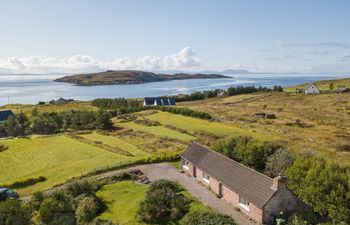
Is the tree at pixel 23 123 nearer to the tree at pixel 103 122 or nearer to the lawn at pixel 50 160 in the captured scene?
the lawn at pixel 50 160

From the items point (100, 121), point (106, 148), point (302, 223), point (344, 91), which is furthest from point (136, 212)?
point (344, 91)

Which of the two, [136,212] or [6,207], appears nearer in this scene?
[6,207]

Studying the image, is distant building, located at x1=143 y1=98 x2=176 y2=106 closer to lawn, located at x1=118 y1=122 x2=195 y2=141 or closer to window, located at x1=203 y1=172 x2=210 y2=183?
lawn, located at x1=118 y1=122 x2=195 y2=141

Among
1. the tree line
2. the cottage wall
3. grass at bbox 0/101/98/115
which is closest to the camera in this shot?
the cottage wall

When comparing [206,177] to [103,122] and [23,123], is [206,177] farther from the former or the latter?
[23,123]

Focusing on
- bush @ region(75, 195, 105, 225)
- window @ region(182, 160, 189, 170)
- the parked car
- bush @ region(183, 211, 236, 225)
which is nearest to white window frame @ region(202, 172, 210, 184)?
window @ region(182, 160, 189, 170)

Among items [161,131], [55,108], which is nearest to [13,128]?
[161,131]

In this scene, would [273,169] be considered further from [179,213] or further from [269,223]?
[179,213]

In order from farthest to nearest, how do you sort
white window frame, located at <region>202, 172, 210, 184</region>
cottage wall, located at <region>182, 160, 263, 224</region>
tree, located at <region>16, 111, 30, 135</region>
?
tree, located at <region>16, 111, 30, 135</region> → white window frame, located at <region>202, 172, 210, 184</region> → cottage wall, located at <region>182, 160, 263, 224</region>
